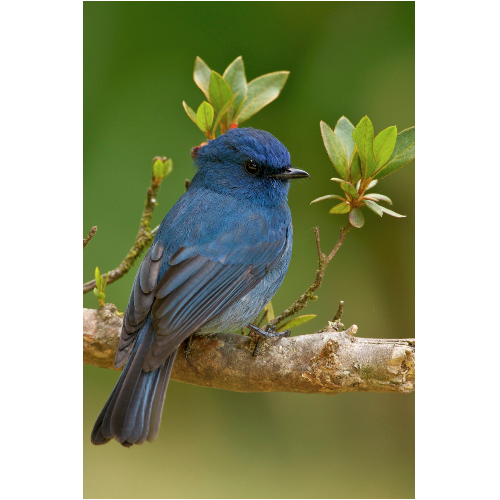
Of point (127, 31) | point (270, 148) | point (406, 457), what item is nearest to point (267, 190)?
point (270, 148)

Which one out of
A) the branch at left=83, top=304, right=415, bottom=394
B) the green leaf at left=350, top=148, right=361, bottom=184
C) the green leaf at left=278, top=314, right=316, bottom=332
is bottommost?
the branch at left=83, top=304, right=415, bottom=394

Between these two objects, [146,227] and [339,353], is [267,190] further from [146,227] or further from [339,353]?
[339,353]

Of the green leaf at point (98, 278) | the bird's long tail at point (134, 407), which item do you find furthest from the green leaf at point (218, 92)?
the bird's long tail at point (134, 407)

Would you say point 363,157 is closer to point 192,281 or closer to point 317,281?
point 317,281

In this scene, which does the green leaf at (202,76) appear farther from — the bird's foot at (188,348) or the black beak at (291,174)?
the bird's foot at (188,348)

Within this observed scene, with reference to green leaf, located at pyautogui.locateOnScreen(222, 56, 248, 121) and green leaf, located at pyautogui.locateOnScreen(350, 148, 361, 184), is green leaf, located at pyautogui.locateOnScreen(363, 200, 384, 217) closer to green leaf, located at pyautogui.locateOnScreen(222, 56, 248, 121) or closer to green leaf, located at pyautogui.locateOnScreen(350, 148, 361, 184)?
green leaf, located at pyautogui.locateOnScreen(350, 148, 361, 184)

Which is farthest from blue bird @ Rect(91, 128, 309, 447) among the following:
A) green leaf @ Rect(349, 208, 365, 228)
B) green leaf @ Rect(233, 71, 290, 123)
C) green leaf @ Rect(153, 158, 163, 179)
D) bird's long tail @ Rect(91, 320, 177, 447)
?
green leaf @ Rect(349, 208, 365, 228)
